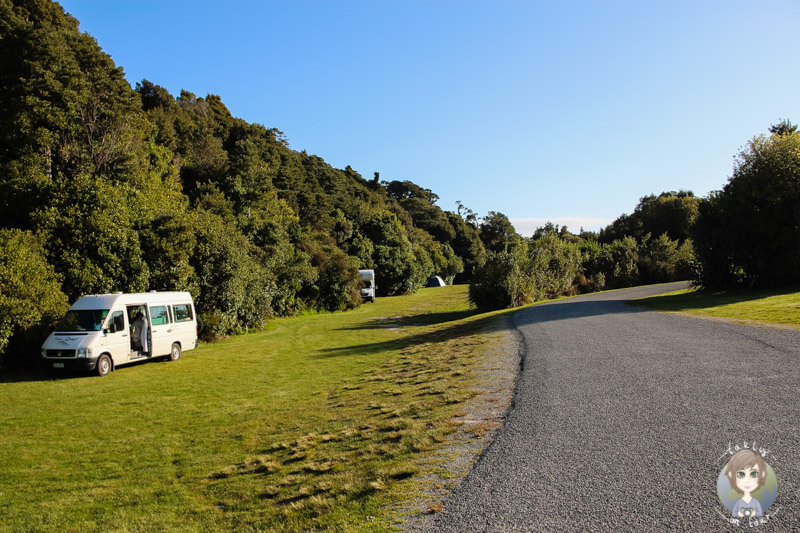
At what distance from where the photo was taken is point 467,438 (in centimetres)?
596

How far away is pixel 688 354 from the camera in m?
9.53

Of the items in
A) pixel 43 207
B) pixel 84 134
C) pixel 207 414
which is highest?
pixel 84 134

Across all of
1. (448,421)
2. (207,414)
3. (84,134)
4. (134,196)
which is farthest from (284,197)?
(448,421)

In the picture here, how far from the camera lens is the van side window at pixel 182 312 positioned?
17.1m

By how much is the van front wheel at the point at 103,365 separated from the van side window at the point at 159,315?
1944 millimetres

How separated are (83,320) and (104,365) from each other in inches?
57.7

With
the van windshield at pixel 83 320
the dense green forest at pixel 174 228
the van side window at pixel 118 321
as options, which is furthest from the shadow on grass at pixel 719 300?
the van windshield at pixel 83 320

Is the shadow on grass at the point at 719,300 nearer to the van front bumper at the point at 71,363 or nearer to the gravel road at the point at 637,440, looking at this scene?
the gravel road at the point at 637,440

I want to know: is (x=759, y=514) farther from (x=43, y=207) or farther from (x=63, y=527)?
(x=43, y=207)

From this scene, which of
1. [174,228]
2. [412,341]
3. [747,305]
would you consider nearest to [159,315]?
[174,228]

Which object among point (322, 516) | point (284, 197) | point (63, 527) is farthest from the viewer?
point (284, 197)

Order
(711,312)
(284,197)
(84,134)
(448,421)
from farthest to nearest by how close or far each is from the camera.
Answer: (284,197) < (84,134) < (711,312) < (448,421)

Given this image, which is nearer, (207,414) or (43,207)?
(207,414)

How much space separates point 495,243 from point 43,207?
333ft
